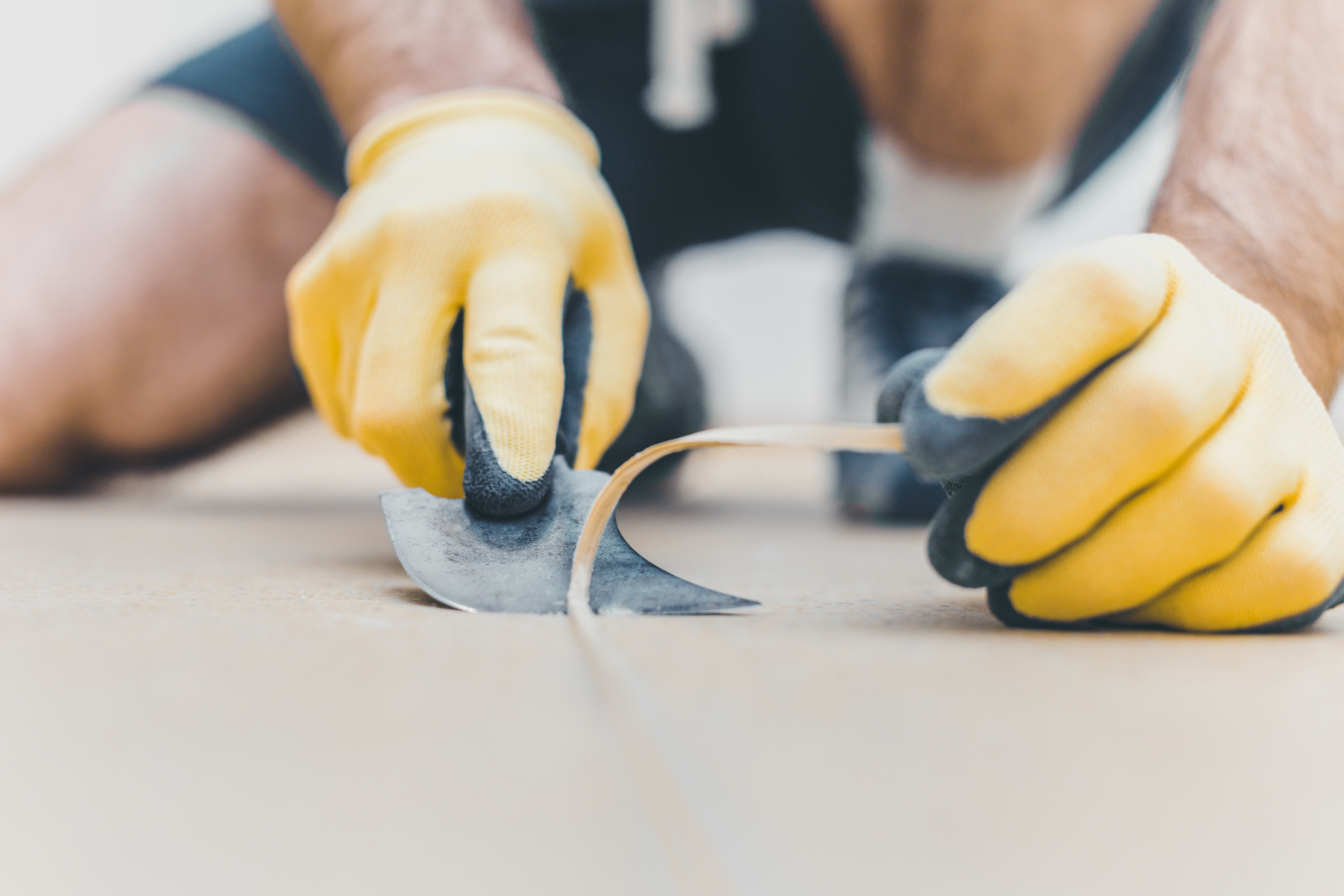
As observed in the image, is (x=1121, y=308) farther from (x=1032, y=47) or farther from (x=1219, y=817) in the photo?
(x=1032, y=47)

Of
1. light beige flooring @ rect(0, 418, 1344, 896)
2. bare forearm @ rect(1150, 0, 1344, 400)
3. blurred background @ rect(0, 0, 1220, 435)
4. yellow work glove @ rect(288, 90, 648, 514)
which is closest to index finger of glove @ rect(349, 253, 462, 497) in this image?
yellow work glove @ rect(288, 90, 648, 514)

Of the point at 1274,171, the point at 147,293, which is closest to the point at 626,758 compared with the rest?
the point at 1274,171

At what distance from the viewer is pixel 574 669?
297 millimetres

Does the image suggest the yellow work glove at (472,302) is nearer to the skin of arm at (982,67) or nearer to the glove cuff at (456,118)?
the glove cuff at (456,118)

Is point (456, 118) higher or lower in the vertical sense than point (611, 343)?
higher

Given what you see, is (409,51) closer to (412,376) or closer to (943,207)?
(412,376)

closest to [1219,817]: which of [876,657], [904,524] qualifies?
[876,657]

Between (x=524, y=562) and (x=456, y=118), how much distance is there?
41 centimetres

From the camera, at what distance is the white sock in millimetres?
1034

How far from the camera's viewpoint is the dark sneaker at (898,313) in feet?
3.90

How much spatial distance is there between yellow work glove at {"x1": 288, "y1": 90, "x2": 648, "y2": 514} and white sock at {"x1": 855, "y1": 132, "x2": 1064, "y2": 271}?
49 cm

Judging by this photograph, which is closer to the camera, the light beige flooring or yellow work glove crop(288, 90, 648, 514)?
the light beige flooring

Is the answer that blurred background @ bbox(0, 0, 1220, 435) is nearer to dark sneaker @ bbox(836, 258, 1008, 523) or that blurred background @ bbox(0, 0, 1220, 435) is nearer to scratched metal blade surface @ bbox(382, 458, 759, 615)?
dark sneaker @ bbox(836, 258, 1008, 523)

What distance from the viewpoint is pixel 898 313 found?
1.22m
